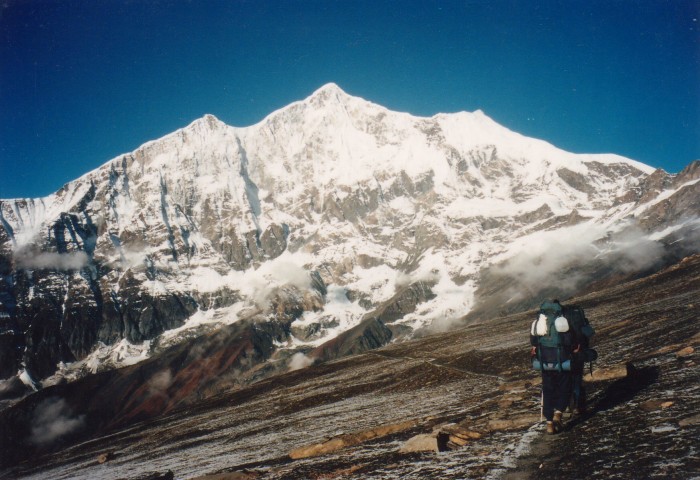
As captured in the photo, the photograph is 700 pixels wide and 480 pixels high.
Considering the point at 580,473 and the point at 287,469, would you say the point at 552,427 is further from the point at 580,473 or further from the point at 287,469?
the point at 287,469

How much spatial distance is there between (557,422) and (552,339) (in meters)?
1.69

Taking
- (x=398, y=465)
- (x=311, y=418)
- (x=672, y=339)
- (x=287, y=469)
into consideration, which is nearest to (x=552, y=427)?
(x=398, y=465)

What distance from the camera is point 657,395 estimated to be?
33.7 ft

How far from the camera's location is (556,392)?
10.7 metres

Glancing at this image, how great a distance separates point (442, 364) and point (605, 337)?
401 inches

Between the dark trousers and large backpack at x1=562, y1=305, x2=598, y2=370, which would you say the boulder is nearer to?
the dark trousers

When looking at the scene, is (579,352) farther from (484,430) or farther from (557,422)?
(484,430)

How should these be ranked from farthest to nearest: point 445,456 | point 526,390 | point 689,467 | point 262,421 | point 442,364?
1. point 442,364
2. point 262,421
3. point 526,390
4. point 445,456
5. point 689,467

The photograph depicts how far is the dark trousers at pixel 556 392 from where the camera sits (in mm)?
10609

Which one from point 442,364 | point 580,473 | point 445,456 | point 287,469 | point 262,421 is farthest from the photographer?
point 442,364

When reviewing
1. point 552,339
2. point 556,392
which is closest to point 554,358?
point 552,339

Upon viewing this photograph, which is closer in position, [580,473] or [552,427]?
[580,473]

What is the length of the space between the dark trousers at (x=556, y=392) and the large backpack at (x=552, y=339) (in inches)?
8.1

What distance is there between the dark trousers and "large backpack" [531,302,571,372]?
0.21m
